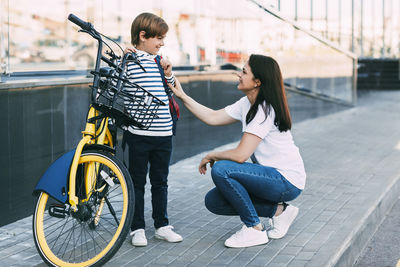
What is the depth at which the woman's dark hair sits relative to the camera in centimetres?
461

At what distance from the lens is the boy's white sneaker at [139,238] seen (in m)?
4.63

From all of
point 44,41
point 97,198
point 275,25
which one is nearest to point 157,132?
point 97,198

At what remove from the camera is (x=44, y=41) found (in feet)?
20.5

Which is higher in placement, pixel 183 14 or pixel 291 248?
pixel 183 14

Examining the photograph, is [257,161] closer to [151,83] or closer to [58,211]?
[151,83]

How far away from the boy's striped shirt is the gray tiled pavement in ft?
2.55

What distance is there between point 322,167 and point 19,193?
3802 millimetres

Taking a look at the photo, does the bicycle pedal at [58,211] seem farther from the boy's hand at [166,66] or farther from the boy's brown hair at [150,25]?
the boy's brown hair at [150,25]

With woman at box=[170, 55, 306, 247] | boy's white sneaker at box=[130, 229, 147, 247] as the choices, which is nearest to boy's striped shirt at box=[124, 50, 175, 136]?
woman at box=[170, 55, 306, 247]

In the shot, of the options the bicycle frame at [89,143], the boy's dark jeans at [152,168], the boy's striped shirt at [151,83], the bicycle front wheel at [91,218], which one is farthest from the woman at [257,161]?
the bicycle front wheel at [91,218]

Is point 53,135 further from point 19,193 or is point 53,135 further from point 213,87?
point 213,87

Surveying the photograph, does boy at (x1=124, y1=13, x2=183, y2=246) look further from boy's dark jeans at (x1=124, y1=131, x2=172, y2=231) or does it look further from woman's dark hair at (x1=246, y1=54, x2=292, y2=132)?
woman's dark hair at (x1=246, y1=54, x2=292, y2=132)

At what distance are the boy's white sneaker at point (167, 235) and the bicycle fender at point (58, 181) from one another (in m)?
1.01

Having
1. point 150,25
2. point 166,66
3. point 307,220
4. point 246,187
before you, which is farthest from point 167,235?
point 150,25
